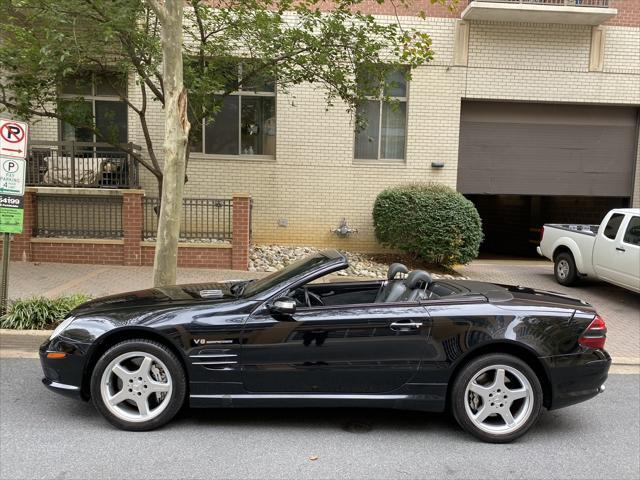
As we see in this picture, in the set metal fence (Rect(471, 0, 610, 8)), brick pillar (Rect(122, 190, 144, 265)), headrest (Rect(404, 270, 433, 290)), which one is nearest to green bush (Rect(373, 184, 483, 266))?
metal fence (Rect(471, 0, 610, 8))

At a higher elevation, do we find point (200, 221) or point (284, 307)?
point (200, 221)

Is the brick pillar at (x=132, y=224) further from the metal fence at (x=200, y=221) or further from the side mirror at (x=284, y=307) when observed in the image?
the side mirror at (x=284, y=307)

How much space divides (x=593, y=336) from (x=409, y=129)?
9.19 m

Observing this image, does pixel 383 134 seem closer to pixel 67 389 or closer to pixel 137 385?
pixel 137 385

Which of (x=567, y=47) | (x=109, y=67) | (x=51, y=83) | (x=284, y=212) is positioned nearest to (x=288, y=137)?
(x=284, y=212)

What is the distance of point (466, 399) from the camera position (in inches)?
160

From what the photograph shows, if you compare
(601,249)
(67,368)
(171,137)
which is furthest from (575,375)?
(601,249)

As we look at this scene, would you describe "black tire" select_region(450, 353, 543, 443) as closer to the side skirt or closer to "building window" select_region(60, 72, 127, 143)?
the side skirt

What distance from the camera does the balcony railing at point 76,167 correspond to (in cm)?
1105

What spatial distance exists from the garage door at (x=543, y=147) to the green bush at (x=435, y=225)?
2.72 meters

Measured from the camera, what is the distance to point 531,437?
427cm

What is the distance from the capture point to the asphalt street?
11.8ft

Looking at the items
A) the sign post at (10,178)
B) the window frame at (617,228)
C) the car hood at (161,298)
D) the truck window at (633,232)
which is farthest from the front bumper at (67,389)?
the window frame at (617,228)

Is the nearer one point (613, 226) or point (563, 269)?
point (613, 226)
